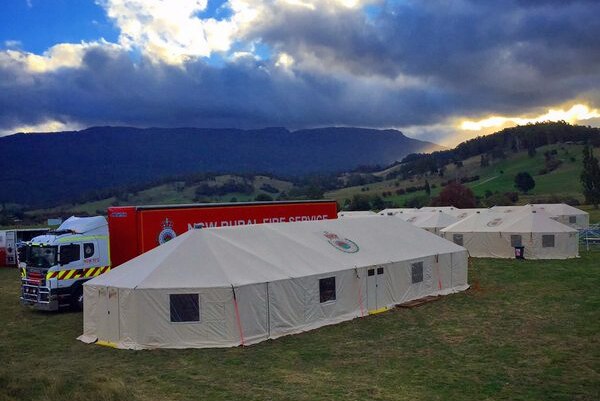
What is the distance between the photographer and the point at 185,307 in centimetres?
1583

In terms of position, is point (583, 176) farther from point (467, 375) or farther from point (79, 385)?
point (79, 385)

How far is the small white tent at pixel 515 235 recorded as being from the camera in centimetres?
3588

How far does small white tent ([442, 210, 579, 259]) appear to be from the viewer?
35.9 meters

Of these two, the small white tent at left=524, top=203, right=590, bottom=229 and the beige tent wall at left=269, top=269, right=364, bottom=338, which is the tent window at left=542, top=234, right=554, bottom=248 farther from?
the beige tent wall at left=269, top=269, right=364, bottom=338

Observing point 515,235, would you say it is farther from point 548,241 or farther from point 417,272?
point 417,272

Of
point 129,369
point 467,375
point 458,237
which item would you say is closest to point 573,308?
point 467,375

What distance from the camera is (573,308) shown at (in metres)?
20.0

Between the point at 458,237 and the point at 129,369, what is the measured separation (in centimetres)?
3041

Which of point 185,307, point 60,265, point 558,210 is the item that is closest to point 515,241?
point 558,210

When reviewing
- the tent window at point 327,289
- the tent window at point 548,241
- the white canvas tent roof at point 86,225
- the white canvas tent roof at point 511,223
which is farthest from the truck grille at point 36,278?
the tent window at point 548,241

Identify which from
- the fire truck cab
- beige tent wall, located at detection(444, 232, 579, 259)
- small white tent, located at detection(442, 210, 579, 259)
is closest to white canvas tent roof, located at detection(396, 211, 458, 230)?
small white tent, located at detection(442, 210, 579, 259)

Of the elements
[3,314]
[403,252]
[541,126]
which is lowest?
[3,314]

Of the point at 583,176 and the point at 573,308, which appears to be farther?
the point at 583,176

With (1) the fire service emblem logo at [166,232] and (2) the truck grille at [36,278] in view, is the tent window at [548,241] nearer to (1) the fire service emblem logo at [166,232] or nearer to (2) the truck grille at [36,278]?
(1) the fire service emblem logo at [166,232]
